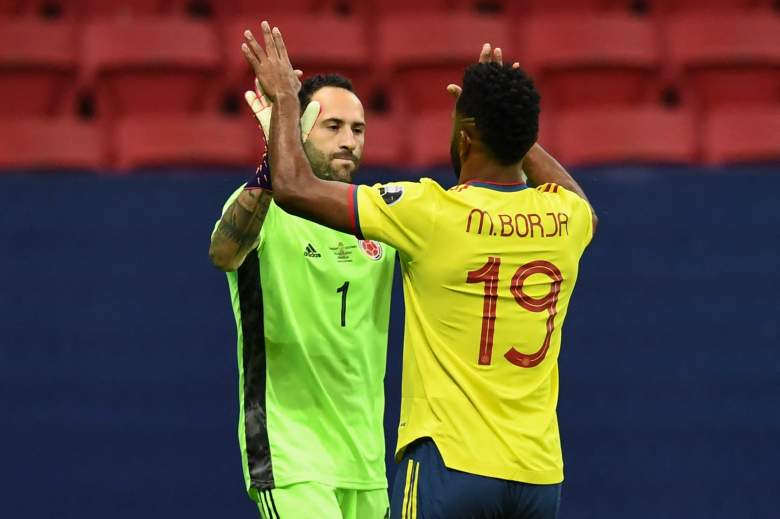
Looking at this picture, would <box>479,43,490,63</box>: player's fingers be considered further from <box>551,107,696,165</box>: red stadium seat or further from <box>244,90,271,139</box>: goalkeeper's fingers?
<box>551,107,696,165</box>: red stadium seat

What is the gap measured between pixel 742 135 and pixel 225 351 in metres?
2.80

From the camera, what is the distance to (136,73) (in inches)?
269

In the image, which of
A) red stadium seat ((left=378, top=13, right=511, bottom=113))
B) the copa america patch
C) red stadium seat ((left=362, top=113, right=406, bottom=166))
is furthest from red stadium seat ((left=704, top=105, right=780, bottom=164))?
the copa america patch

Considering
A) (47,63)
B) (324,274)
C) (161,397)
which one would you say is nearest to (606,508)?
(161,397)

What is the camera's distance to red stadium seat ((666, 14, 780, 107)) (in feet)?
23.4

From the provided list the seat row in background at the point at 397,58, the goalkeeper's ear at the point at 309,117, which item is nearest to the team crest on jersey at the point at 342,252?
the goalkeeper's ear at the point at 309,117

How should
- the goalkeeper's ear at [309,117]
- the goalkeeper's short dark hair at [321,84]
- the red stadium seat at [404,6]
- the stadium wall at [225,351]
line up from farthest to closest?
the red stadium seat at [404,6]
the stadium wall at [225,351]
the goalkeeper's short dark hair at [321,84]
the goalkeeper's ear at [309,117]

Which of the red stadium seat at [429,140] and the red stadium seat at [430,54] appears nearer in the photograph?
the red stadium seat at [429,140]

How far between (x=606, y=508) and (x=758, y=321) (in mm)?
1136

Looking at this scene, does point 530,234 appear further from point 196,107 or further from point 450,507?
point 196,107

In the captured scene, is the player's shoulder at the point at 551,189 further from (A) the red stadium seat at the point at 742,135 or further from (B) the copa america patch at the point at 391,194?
(A) the red stadium seat at the point at 742,135

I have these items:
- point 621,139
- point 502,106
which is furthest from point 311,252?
point 621,139

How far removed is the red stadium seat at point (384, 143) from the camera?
6660 millimetres

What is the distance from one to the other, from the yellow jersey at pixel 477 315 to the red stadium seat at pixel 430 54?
348 centimetres
